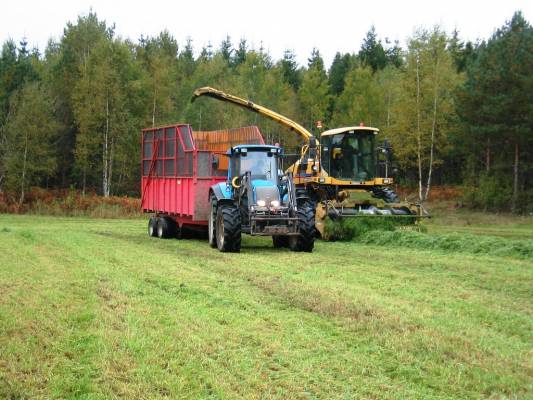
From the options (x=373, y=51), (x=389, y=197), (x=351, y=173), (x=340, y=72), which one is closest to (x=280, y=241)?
(x=351, y=173)

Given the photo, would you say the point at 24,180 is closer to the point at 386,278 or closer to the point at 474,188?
the point at 474,188

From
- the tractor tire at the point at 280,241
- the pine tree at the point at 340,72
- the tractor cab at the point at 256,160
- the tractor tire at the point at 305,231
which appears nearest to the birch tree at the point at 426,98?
the tractor tire at the point at 280,241

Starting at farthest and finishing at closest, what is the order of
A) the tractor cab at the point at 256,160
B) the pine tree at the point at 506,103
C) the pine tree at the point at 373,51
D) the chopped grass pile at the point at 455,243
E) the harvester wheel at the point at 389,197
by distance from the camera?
the pine tree at the point at 373,51, the pine tree at the point at 506,103, the harvester wheel at the point at 389,197, the tractor cab at the point at 256,160, the chopped grass pile at the point at 455,243

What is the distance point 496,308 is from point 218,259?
6.17 meters

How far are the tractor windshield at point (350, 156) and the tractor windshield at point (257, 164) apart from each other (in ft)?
13.0

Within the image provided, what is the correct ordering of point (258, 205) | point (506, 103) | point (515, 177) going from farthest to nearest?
point (515, 177) < point (506, 103) < point (258, 205)

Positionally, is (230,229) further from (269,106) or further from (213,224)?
(269,106)

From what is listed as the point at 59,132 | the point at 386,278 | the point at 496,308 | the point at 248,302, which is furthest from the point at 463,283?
the point at 59,132

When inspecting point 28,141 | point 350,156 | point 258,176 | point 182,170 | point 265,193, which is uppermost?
point 28,141

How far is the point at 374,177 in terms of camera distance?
1934 cm

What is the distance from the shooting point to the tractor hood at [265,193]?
47.3ft

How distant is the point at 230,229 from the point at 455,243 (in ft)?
16.7

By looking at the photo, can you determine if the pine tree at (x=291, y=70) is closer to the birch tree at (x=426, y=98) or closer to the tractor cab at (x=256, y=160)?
the birch tree at (x=426, y=98)

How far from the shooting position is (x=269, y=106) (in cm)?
5038
